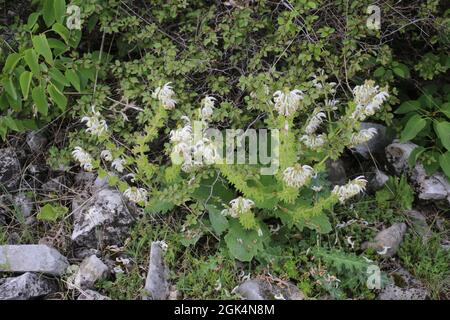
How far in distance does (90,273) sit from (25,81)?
4.17ft

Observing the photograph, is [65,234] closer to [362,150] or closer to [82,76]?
[82,76]

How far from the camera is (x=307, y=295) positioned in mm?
3557

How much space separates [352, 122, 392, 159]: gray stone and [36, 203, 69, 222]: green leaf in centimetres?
215

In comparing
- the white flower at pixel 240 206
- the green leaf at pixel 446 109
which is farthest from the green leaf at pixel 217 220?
the green leaf at pixel 446 109

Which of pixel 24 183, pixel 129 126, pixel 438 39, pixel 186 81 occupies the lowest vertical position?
pixel 24 183

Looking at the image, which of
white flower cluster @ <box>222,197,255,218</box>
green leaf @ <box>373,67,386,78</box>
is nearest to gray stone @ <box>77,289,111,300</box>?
white flower cluster @ <box>222,197,255,218</box>

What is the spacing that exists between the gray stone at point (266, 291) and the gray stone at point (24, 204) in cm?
163

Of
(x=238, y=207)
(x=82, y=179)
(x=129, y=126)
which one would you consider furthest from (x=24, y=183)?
(x=238, y=207)

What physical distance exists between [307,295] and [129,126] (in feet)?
5.55

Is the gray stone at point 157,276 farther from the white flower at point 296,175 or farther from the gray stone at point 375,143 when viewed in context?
the gray stone at point 375,143

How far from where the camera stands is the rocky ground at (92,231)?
3604 mm

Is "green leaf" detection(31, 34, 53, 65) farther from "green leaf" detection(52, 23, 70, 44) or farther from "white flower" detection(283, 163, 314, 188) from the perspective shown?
"white flower" detection(283, 163, 314, 188)

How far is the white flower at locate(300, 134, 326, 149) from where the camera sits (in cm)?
370

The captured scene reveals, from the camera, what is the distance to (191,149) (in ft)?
11.4
